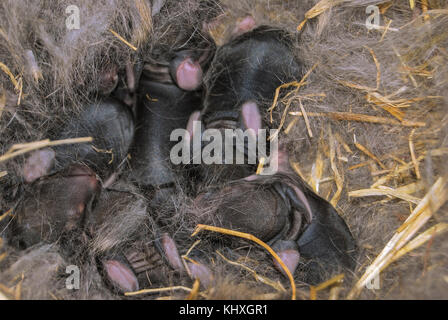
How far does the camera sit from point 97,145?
160 centimetres

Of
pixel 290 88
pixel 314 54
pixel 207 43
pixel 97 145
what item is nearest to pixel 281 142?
pixel 290 88

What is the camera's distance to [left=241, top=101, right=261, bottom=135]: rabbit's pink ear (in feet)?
4.93

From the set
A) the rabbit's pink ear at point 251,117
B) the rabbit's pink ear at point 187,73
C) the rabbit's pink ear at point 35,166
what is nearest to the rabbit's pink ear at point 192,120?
the rabbit's pink ear at point 187,73

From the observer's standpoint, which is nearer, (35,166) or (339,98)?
(35,166)

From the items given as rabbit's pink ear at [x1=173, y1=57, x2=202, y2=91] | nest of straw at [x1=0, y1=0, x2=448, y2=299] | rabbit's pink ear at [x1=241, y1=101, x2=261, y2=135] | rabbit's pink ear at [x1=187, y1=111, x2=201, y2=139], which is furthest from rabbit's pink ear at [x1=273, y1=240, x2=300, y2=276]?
rabbit's pink ear at [x1=173, y1=57, x2=202, y2=91]

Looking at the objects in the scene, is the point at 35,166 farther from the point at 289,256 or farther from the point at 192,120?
the point at 289,256

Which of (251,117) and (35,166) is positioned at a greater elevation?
(251,117)

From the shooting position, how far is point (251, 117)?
4.93 feet

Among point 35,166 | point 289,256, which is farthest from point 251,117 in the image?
point 35,166

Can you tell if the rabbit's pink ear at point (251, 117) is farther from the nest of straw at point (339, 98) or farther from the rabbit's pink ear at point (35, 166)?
the rabbit's pink ear at point (35, 166)

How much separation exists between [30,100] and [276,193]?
0.98 metres

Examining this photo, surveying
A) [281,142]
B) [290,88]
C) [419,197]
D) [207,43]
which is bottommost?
[419,197]
